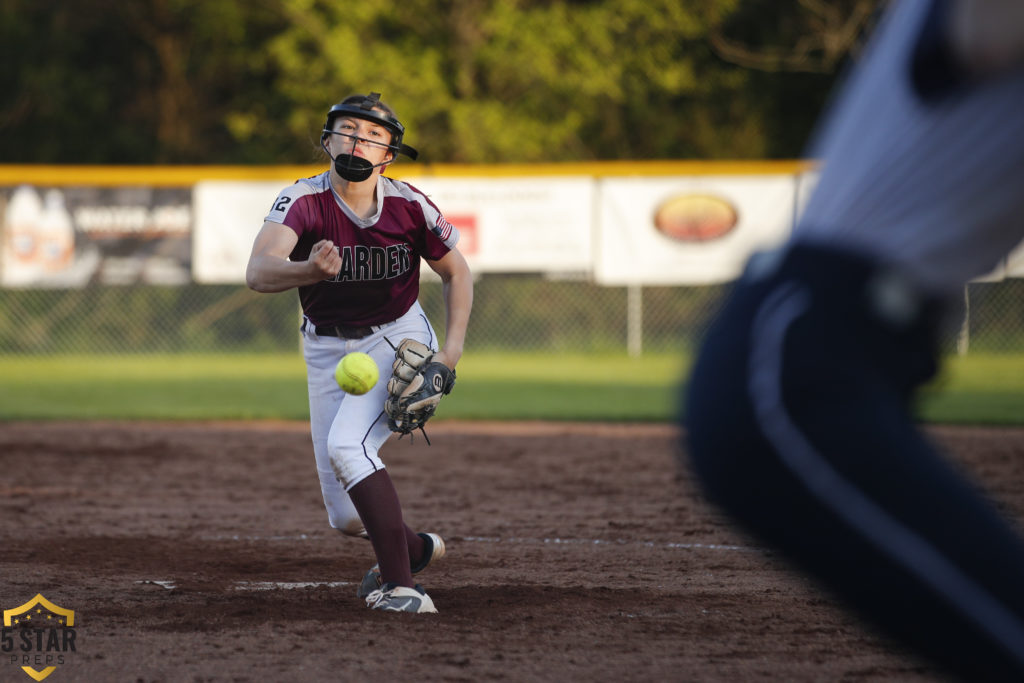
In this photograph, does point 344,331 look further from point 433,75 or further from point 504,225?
point 433,75

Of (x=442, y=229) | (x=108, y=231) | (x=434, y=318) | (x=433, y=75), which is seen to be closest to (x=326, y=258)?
(x=442, y=229)

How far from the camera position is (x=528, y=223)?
15.8 metres

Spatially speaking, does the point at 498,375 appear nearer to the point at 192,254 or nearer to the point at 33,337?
the point at 192,254

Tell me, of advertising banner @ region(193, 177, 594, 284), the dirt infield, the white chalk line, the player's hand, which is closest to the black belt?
the player's hand

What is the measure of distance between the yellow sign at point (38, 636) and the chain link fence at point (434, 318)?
11933 millimetres

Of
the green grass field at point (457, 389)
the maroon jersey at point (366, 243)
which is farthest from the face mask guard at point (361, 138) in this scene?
the green grass field at point (457, 389)

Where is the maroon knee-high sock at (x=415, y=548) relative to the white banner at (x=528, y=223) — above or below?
below

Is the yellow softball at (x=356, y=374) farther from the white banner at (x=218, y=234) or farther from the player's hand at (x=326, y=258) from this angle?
the white banner at (x=218, y=234)

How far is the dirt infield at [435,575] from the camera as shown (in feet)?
11.6

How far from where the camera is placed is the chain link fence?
16328 millimetres

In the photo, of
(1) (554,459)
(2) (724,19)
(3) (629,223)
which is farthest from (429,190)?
(2) (724,19)

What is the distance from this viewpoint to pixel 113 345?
1812 cm

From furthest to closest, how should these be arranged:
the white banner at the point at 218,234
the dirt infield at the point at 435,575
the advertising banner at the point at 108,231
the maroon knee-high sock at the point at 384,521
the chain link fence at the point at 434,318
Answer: the chain link fence at the point at 434,318 → the white banner at the point at 218,234 → the advertising banner at the point at 108,231 → the maroon knee-high sock at the point at 384,521 → the dirt infield at the point at 435,575

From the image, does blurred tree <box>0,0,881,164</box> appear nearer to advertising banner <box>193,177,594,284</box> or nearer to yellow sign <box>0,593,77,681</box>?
advertising banner <box>193,177,594,284</box>
